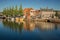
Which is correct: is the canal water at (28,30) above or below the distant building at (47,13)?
below

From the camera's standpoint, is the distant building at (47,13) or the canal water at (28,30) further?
the distant building at (47,13)

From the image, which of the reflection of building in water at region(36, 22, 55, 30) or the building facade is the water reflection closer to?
the reflection of building in water at region(36, 22, 55, 30)

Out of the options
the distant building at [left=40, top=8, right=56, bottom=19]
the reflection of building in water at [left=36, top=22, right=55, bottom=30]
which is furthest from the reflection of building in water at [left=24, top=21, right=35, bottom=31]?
the distant building at [left=40, top=8, right=56, bottom=19]

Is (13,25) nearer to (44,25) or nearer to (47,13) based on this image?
(44,25)

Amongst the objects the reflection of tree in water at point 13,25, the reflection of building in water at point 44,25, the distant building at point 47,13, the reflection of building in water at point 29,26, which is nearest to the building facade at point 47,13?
the distant building at point 47,13

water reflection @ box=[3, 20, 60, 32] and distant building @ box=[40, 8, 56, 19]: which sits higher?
distant building @ box=[40, 8, 56, 19]

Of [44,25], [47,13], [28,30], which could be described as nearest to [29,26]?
[28,30]

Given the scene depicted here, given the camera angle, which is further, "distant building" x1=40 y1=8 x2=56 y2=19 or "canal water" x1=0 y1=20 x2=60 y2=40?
"distant building" x1=40 y1=8 x2=56 y2=19

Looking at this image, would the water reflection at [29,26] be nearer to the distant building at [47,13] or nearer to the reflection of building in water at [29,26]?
the reflection of building in water at [29,26]

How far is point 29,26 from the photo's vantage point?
495 cm

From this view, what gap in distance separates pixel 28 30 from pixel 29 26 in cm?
14

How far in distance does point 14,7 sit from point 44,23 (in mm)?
1016

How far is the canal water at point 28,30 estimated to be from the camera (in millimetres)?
4750

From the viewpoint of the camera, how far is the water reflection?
16.0 ft
